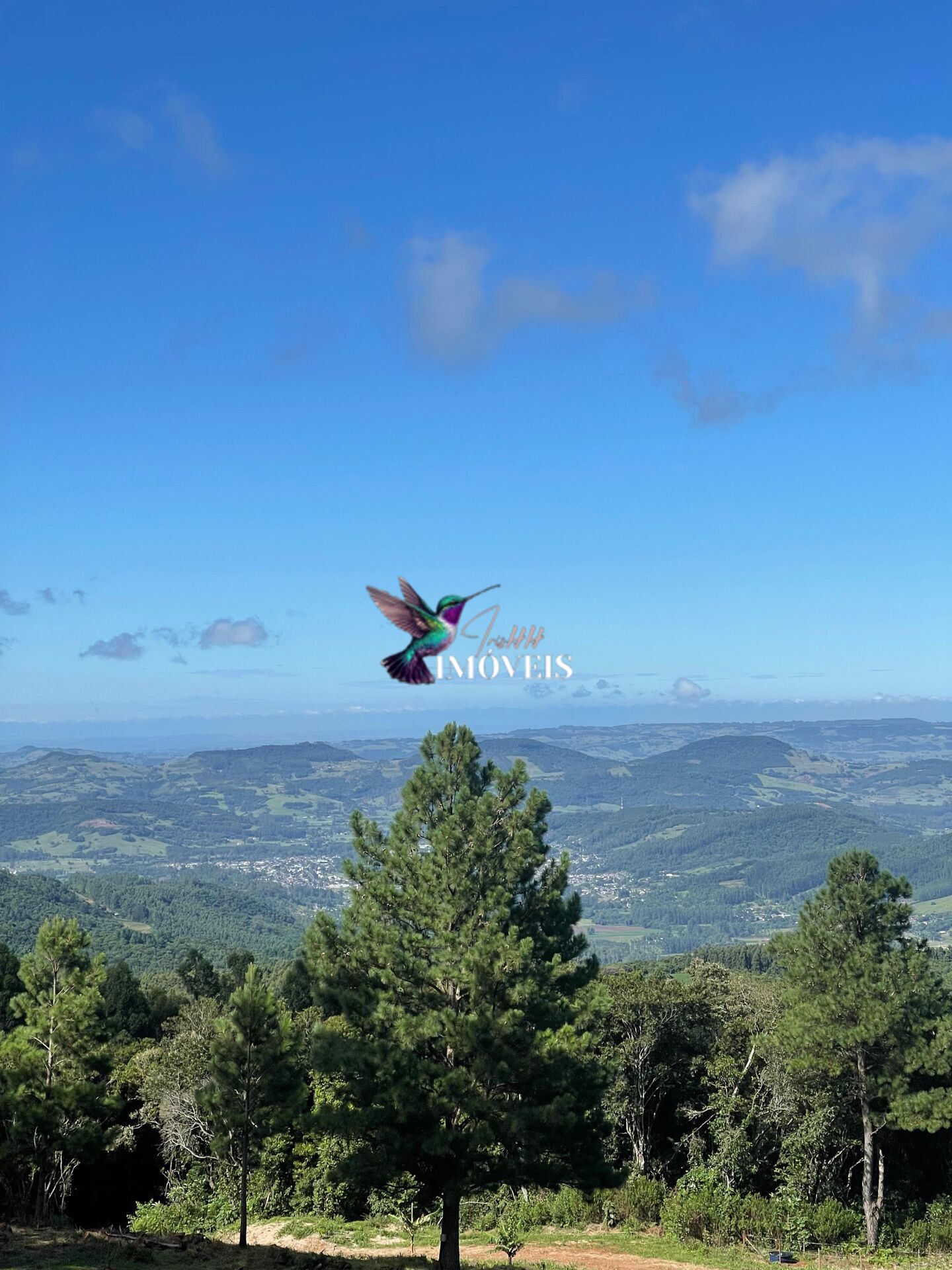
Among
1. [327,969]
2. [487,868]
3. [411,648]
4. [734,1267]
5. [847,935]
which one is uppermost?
[411,648]

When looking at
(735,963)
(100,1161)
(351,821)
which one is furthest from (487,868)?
(735,963)

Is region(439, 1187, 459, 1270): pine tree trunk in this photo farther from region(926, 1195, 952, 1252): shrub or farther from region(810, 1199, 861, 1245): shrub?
region(926, 1195, 952, 1252): shrub

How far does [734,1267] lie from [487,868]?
42.2 feet

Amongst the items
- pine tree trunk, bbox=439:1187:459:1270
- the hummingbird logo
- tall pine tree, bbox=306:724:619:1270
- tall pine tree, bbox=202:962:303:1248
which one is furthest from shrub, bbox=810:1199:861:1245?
the hummingbird logo

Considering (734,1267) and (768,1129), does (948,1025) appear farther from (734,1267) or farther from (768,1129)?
(734,1267)

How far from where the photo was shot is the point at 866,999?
94.8ft

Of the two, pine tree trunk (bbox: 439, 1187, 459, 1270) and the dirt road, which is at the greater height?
pine tree trunk (bbox: 439, 1187, 459, 1270)

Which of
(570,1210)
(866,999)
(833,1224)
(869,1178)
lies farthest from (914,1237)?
(570,1210)

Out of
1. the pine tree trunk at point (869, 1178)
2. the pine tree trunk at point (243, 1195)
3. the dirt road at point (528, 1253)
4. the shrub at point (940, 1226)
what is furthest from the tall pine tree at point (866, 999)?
the pine tree trunk at point (243, 1195)

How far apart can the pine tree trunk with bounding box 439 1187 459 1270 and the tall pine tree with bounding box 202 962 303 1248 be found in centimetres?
730

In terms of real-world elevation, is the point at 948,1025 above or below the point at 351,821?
below

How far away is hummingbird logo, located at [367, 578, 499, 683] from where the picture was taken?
43.2 feet

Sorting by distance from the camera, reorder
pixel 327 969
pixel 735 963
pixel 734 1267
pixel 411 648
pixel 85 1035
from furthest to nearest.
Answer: pixel 735 963 < pixel 85 1035 < pixel 734 1267 < pixel 327 969 < pixel 411 648

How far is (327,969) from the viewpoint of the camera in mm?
19672
